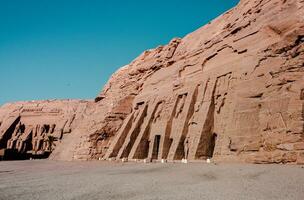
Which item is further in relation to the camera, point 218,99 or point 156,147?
point 156,147

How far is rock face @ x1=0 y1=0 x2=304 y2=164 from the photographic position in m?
11.2

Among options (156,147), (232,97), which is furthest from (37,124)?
(232,97)

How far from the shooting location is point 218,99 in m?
15.2

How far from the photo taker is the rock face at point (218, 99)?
36.8ft

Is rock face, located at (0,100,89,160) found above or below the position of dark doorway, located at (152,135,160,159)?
above

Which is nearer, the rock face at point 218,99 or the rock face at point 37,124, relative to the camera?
the rock face at point 218,99

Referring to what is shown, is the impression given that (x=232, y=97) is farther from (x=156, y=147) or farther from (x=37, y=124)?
(x=37, y=124)

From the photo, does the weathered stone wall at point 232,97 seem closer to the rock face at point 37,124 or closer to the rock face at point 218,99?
the rock face at point 218,99

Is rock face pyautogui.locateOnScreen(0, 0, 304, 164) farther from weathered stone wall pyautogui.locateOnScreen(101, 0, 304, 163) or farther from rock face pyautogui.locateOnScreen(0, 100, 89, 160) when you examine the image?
rock face pyautogui.locateOnScreen(0, 100, 89, 160)

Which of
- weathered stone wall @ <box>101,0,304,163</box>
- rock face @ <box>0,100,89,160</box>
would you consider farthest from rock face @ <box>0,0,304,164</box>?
rock face @ <box>0,100,89,160</box>

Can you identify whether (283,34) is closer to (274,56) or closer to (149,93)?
(274,56)

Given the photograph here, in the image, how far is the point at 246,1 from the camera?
59.7 ft

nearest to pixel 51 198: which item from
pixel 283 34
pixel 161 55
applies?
pixel 283 34

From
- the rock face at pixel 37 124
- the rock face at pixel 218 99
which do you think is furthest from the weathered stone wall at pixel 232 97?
the rock face at pixel 37 124
